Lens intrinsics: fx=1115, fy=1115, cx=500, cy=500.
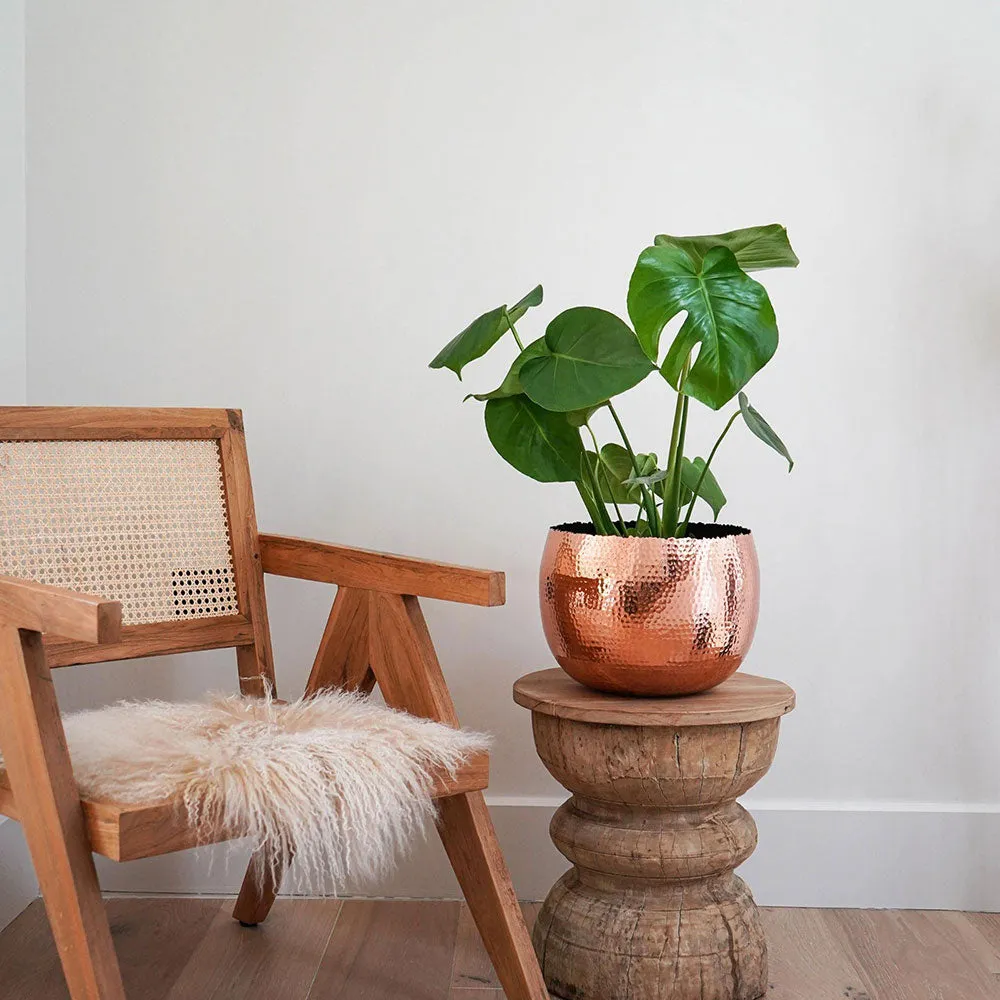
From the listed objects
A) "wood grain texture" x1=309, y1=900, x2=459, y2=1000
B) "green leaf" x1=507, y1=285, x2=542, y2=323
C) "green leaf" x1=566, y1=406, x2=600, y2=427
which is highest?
"green leaf" x1=507, y1=285, x2=542, y2=323

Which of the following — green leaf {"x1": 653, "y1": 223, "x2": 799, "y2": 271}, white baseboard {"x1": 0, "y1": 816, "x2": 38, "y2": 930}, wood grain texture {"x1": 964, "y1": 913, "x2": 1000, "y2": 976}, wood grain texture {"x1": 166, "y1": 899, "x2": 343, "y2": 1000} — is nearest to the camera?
green leaf {"x1": 653, "y1": 223, "x2": 799, "y2": 271}

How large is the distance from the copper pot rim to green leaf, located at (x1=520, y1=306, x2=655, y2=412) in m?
0.21

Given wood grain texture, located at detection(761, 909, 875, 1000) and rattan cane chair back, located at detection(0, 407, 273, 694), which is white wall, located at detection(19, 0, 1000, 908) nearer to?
wood grain texture, located at detection(761, 909, 875, 1000)

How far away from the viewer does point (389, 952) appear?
173 cm

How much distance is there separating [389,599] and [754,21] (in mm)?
1214

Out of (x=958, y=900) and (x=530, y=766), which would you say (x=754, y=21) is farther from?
(x=958, y=900)

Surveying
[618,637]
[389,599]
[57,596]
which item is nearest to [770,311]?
[618,637]

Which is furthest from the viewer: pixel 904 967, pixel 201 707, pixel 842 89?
pixel 842 89

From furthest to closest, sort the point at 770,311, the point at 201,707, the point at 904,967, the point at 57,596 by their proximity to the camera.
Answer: the point at 904,967
the point at 201,707
the point at 770,311
the point at 57,596

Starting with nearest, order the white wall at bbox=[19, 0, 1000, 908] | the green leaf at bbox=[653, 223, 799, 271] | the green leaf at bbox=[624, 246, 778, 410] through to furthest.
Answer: the green leaf at bbox=[624, 246, 778, 410] < the green leaf at bbox=[653, 223, 799, 271] < the white wall at bbox=[19, 0, 1000, 908]

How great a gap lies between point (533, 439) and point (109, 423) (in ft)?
2.06

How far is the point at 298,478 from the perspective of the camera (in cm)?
201

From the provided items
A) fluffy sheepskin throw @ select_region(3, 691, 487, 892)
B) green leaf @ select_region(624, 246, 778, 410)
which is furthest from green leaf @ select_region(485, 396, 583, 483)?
fluffy sheepskin throw @ select_region(3, 691, 487, 892)

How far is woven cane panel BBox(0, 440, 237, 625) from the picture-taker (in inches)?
60.4
